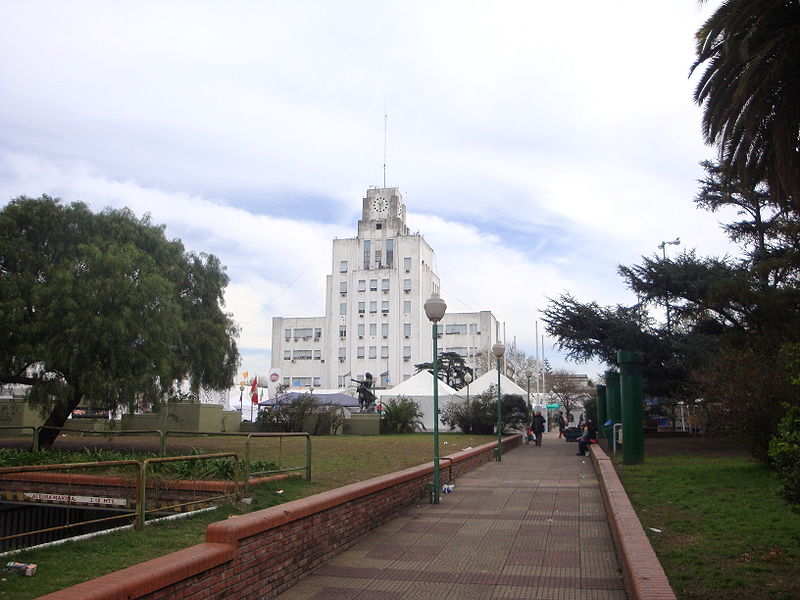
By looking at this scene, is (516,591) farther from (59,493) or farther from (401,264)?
(401,264)

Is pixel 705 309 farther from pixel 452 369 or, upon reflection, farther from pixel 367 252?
pixel 367 252

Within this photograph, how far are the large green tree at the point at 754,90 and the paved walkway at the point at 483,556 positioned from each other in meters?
7.30

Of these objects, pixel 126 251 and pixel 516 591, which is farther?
pixel 126 251

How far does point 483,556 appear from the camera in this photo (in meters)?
8.02

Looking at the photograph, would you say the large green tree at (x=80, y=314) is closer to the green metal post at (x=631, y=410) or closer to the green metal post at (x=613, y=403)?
the green metal post at (x=631, y=410)

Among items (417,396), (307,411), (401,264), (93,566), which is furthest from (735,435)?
(401,264)

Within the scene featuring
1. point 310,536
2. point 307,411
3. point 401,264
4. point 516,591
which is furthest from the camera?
point 401,264

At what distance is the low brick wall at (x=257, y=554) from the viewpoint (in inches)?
187

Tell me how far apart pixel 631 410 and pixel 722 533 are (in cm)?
1043

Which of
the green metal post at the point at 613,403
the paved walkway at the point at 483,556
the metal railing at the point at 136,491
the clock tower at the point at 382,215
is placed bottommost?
the paved walkway at the point at 483,556

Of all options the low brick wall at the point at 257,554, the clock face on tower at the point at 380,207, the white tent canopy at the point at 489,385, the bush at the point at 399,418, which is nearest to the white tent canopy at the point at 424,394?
the white tent canopy at the point at 489,385

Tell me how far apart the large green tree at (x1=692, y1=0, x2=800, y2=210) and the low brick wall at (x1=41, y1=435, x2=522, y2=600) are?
8.75 metres

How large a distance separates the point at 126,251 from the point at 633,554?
1757 centimetres

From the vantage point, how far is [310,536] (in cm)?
737
